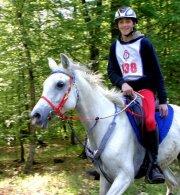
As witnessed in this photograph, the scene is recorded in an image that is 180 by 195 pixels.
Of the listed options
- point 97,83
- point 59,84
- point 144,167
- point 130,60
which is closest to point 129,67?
point 130,60

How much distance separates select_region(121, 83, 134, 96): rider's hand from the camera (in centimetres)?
492

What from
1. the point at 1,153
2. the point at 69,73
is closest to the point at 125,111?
the point at 69,73

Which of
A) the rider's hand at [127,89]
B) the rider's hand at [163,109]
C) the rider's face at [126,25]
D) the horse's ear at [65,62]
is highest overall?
the rider's face at [126,25]

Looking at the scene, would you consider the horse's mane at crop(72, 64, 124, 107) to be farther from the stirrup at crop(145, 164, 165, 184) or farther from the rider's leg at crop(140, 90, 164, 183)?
the stirrup at crop(145, 164, 165, 184)

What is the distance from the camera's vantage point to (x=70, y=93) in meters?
4.43

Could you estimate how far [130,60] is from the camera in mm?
5047

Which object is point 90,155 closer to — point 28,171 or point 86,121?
point 86,121

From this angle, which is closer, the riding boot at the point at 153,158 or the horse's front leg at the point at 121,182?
the horse's front leg at the point at 121,182

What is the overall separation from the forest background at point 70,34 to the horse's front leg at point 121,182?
516 cm

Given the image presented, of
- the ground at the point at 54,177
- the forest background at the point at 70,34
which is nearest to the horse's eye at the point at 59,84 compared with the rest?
the ground at the point at 54,177

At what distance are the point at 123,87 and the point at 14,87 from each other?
337 inches

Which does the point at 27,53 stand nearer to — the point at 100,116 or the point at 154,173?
the point at 100,116

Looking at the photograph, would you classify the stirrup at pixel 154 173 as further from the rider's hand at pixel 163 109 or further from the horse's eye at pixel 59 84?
the horse's eye at pixel 59 84

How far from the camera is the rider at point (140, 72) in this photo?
4.91 metres
